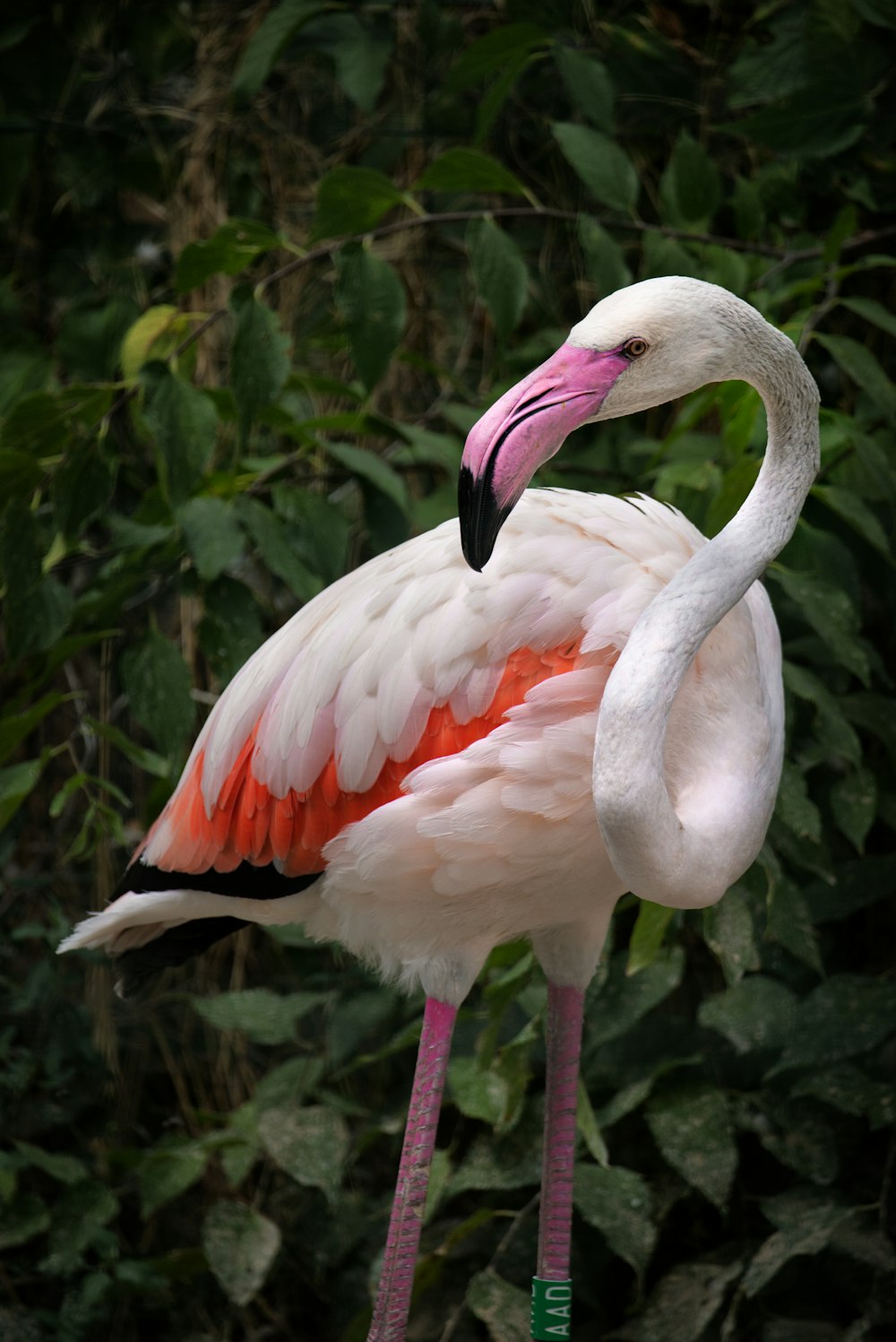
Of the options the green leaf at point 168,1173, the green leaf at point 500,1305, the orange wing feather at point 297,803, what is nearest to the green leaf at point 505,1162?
the green leaf at point 500,1305

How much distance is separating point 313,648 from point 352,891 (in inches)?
13.3

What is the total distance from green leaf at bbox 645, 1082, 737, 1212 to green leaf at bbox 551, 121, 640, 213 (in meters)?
1.58

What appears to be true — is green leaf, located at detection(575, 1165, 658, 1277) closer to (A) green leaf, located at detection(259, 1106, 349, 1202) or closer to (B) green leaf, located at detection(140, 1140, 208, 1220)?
(A) green leaf, located at detection(259, 1106, 349, 1202)

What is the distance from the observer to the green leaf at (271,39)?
2.78 meters

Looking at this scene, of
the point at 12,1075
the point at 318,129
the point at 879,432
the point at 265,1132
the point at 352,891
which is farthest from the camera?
the point at 318,129

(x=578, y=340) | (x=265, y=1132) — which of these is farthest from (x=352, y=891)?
(x=265, y=1132)

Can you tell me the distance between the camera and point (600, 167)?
2.51 meters

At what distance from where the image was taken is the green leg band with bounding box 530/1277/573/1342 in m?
1.98

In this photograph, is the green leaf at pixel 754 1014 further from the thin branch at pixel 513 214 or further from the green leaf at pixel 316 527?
the thin branch at pixel 513 214

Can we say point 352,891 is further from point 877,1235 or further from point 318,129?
point 318,129

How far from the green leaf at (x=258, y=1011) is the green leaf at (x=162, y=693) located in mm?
744

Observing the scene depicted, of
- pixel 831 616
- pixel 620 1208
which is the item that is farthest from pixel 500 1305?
pixel 831 616

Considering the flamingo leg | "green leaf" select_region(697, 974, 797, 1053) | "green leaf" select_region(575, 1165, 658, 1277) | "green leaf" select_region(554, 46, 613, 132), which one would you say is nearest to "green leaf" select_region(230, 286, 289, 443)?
"green leaf" select_region(554, 46, 613, 132)

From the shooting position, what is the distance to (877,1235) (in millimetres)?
2324
